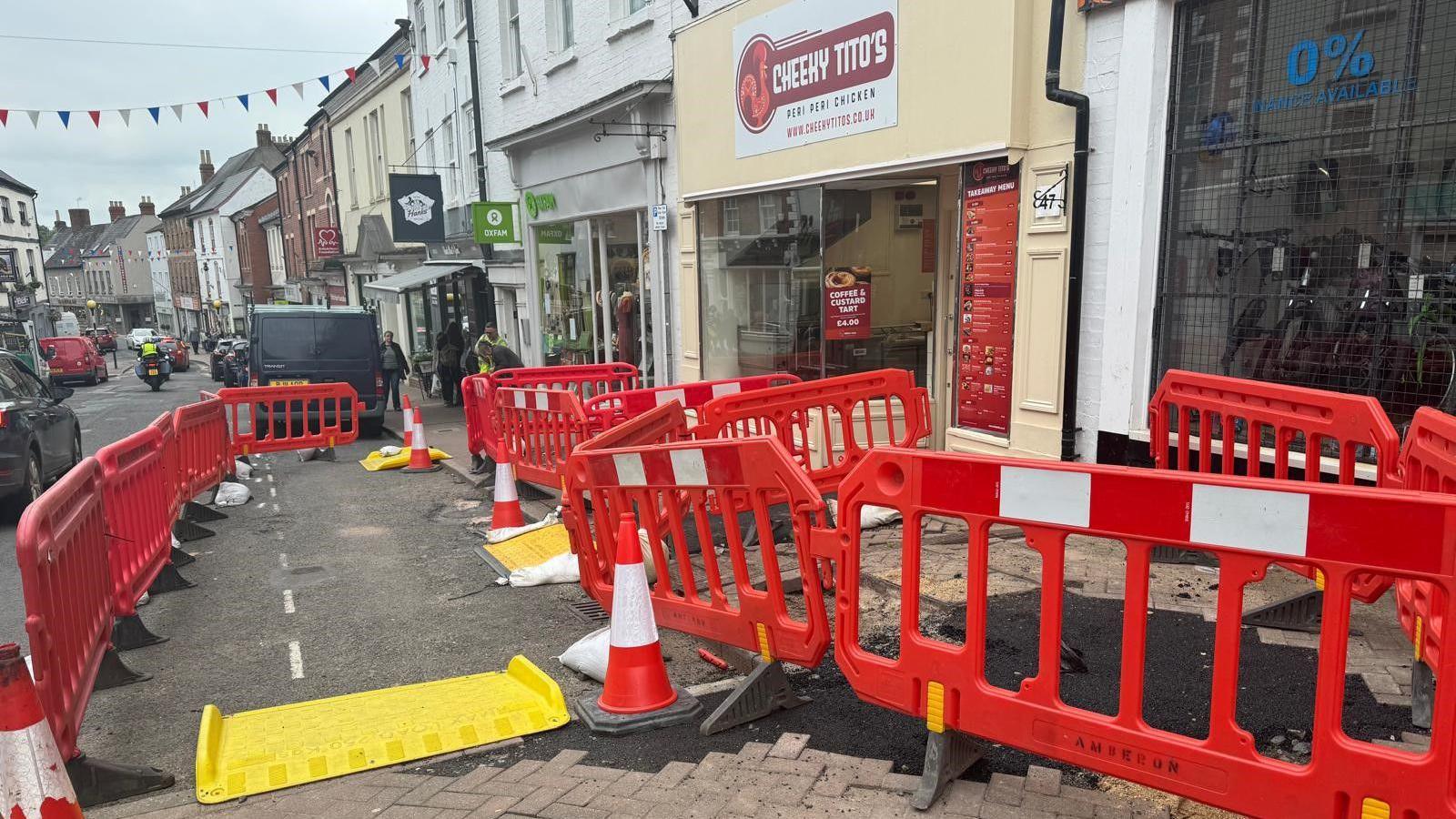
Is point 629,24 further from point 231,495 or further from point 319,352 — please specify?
point 231,495

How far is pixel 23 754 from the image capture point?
2838 mm

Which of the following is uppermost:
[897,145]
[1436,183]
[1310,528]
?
[897,145]


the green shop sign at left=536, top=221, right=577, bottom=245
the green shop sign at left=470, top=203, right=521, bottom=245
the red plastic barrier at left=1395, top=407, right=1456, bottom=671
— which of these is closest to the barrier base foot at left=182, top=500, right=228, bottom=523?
the green shop sign at left=536, top=221, right=577, bottom=245

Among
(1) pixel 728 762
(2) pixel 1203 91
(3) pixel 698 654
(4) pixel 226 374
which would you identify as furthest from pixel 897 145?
(4) pixel 226 374

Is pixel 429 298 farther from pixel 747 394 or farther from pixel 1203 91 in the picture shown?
pixel 1203 91

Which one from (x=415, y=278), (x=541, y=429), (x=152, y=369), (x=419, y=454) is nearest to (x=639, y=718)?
(x=541, y=429)

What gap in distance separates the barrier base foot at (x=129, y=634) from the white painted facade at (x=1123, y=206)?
660 cm

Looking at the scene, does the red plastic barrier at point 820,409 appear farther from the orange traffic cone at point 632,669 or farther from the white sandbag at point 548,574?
the orange traffic cone at point 632,669

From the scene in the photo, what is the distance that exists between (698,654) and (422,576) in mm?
2791

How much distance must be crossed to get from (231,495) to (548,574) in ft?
16.3

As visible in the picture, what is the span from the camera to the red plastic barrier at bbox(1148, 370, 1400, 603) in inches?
159

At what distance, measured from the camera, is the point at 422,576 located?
659cm

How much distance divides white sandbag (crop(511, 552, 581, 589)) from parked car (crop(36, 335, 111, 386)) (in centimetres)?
3498

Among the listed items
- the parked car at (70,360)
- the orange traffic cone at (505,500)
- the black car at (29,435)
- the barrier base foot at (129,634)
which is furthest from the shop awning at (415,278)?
the parked car at (70,360)
